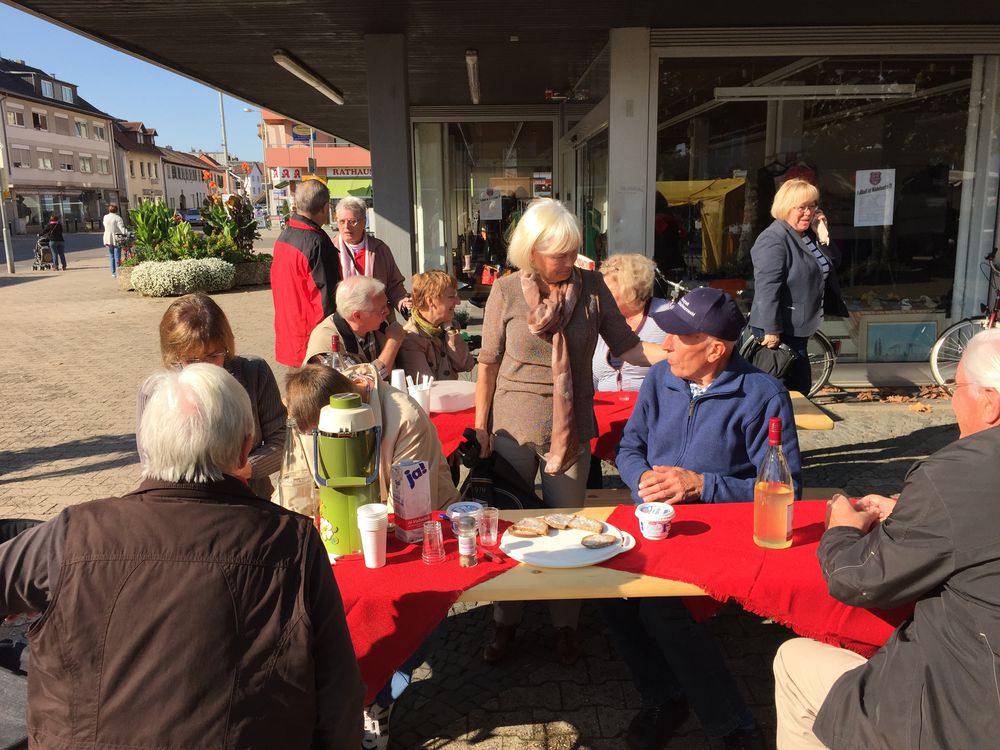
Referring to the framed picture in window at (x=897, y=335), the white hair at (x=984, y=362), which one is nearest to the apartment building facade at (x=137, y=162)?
the framed picture in window at (x=897, y=335)

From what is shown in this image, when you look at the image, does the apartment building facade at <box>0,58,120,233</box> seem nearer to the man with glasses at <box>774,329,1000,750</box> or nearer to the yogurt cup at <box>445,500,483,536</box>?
the yogurt cup at <box>445,500,483,536</box>

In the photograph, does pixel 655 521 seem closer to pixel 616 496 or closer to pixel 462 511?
pixel 462 511

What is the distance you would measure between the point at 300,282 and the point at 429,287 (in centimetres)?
119

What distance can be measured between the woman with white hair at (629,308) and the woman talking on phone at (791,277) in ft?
3.66

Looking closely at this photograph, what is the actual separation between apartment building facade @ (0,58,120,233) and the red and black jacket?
5604 centimetres

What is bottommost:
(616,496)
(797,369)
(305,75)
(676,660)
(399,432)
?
(676,660)

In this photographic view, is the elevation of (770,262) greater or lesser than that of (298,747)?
greater

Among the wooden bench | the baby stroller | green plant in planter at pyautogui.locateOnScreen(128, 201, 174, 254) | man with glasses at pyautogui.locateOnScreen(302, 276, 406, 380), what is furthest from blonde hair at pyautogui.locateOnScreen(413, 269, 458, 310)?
the baby stroller

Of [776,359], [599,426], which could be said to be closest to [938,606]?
[599,426]

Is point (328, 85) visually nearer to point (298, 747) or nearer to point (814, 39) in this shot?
point (814, 39)

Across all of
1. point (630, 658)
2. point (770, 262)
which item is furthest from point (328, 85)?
point (630, 658)

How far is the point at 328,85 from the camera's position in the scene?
10633 mm

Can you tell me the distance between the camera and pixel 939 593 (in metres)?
1.71

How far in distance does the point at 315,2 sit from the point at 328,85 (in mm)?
4586
